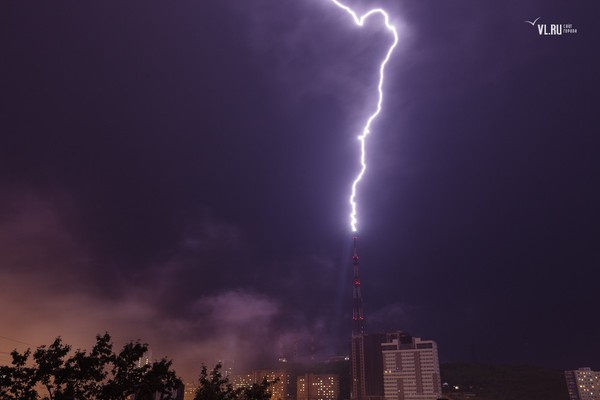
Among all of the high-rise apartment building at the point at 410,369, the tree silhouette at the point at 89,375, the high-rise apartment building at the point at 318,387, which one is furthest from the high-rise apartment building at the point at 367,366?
the tree silhouette at the point at 89,375

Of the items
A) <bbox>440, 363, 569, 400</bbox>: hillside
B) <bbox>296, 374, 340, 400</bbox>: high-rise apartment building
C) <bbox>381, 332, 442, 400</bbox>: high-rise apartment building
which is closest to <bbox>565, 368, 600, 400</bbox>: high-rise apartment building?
<bbox>440, 363, 569, 400</bbox>: hillside

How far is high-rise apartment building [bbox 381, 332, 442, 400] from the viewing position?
11612 centimetres

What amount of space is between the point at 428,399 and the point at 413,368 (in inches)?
327

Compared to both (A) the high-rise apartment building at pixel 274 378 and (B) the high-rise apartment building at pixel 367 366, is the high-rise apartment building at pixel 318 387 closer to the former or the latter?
(A) the high-rise apartment building at pixel 274 378

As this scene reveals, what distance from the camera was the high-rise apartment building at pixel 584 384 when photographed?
11388cm

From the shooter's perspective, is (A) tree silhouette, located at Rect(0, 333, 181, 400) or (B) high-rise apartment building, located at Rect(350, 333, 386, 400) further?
(B) high-rise apartment building, located at Rect(350, 333, 386, 400)

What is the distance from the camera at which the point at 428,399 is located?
113438 mm

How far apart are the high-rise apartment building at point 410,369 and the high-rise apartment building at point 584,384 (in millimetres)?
33375

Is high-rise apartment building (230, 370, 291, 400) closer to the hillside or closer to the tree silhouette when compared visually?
the hillside

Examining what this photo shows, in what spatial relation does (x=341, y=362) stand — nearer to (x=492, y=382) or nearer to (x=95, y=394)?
(x=492, y=382)

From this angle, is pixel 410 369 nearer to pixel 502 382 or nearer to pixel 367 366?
pixel 367 366

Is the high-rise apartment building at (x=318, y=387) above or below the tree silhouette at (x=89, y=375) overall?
above

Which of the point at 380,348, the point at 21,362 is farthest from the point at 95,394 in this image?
the point at 380,348

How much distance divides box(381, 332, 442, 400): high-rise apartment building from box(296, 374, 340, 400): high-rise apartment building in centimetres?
1934
